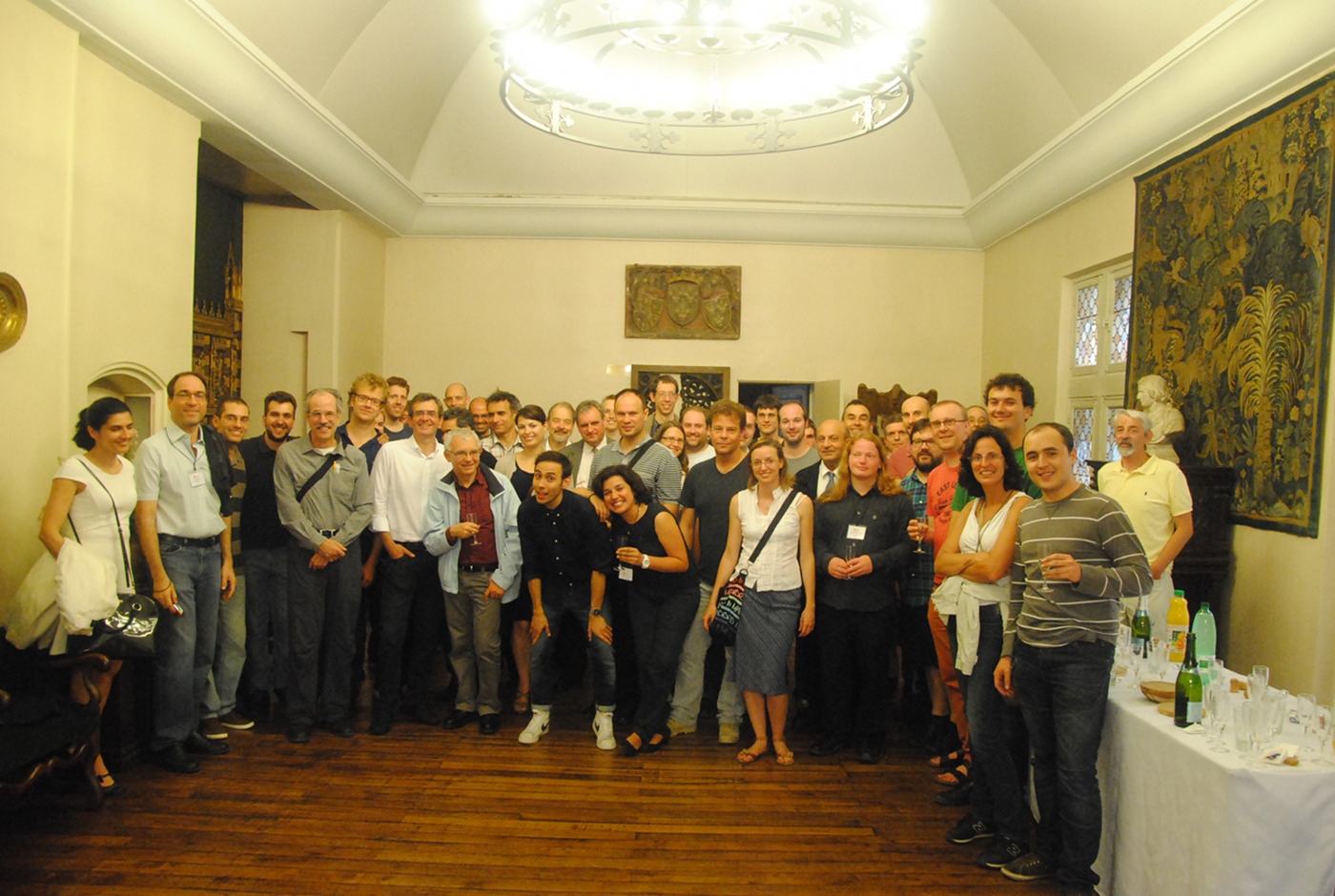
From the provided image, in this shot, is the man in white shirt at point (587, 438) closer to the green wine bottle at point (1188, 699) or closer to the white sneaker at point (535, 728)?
the white sneaker at point (535, 728)

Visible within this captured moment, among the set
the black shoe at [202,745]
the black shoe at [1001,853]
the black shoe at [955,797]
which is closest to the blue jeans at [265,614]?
the black shoe at [202,745]

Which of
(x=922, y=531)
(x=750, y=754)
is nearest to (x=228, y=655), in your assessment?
(x=750, y=754)

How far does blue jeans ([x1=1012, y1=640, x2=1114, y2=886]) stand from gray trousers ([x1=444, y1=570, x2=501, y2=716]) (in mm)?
2758

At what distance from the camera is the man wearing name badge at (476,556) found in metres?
4.55

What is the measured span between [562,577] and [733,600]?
37.1 inches

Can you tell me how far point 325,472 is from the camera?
175 inches

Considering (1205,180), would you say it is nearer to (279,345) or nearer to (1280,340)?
(1280,340)

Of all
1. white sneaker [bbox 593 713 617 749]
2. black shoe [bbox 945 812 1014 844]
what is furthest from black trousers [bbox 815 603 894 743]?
white sneaker [bbox 593 713 617 749]

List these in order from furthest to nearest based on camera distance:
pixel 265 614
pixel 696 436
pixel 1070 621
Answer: pixel 696 436, pixel 265 614, pixel 1070 621

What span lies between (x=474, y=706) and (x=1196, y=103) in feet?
18.6

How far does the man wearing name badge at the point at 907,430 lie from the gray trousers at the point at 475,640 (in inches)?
107

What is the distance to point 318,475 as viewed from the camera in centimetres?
443

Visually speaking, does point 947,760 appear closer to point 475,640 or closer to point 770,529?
point 770,529

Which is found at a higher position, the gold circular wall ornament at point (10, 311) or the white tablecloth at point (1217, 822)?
the gold circular wall ornament at point (10, 311)
